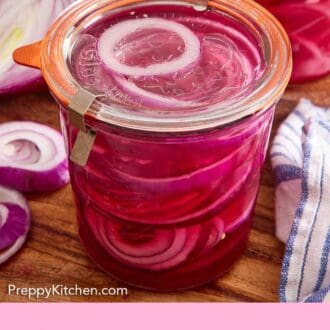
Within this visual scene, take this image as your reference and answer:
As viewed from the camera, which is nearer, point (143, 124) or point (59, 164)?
point (143, 124)

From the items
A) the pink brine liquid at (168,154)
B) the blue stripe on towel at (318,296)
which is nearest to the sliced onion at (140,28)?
the pink brine liquid at (168,154)

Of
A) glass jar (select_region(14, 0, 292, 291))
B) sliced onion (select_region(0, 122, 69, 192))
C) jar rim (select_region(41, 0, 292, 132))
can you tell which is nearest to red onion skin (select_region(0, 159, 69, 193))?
sliced onion (select_region(0, 122, 69, 192))

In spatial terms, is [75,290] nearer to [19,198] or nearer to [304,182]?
[19,198]

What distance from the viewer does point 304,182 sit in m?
0.80

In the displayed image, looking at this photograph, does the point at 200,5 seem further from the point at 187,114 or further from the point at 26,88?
the point at 26,88

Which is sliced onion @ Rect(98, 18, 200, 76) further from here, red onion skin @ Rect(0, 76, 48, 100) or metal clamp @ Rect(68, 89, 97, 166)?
red onion skin @ Rect(0, 76, 48, 100)

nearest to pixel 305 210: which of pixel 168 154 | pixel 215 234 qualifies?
pixel 215 234

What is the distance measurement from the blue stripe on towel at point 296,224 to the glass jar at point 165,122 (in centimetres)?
6

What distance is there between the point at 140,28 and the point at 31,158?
0.80 feet

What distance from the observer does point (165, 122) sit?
2.01 ft

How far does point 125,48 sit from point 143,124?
0.17 metres

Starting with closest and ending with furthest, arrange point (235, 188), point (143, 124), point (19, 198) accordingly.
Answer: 1. point (143, 124)
2. point (235, 188)
3. point (19, 198)

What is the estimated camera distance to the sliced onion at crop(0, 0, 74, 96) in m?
0.98

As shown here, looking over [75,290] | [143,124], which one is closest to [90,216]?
[75,290]
